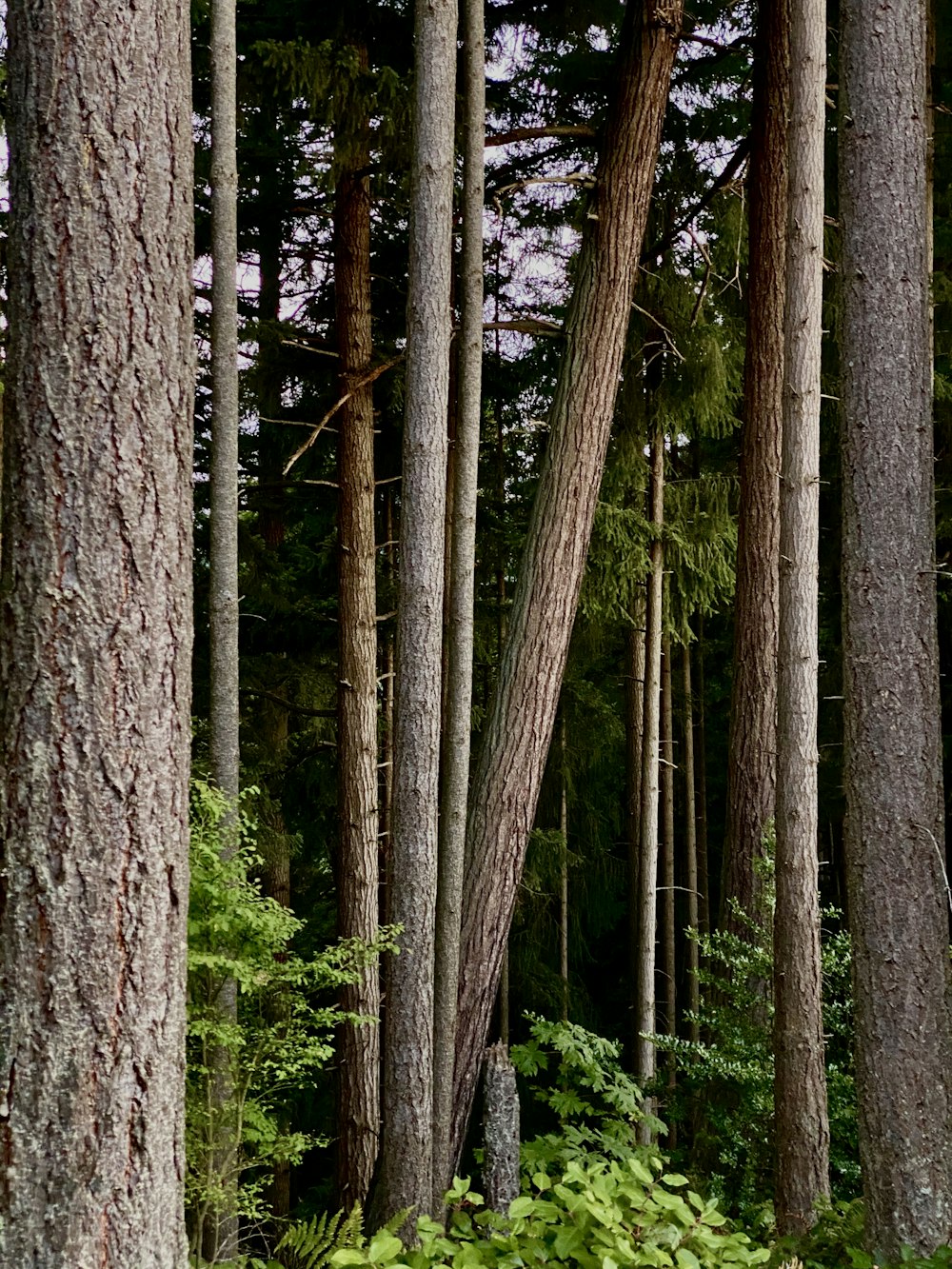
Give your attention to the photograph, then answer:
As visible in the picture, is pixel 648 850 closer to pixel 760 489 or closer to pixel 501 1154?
pixel 760 489

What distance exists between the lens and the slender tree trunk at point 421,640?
4.96 meters

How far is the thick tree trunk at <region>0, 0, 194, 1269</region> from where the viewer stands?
2.53 m

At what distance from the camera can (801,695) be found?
563 cm

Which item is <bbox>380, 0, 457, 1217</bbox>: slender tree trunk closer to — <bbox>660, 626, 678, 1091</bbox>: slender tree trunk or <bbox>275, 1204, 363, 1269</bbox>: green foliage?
<bbox>275, 1204, 363, 1269</bbox>: green foliage

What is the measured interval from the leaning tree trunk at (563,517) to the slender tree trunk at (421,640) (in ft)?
3.36

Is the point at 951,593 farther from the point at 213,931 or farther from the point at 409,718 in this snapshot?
the point at 213,931

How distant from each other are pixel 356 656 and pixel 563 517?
2349 millimetres

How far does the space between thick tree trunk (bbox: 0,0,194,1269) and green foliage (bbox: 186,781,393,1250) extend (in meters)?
1.52

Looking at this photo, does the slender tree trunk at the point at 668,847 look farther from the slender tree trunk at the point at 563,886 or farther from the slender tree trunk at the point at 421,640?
the slender tree trunk at the point at 421,640

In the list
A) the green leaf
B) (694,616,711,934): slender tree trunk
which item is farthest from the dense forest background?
(694,616,711,934): slender tree trunk

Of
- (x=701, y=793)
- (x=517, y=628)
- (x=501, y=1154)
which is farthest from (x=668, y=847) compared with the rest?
(x=501, y=1154)

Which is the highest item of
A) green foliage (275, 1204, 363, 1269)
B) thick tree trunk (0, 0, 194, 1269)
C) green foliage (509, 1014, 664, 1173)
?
thick tree trunk (0, 0, 194, 1269)

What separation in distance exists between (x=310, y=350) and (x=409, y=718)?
4.18 metres

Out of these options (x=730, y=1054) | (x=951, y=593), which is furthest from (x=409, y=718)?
(x=951, y=593)
